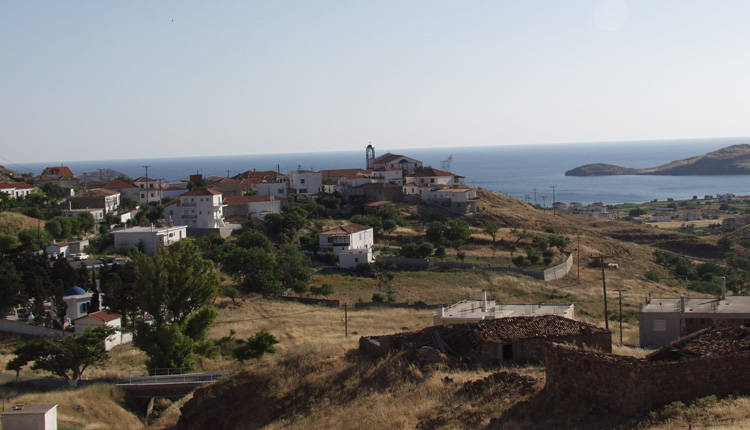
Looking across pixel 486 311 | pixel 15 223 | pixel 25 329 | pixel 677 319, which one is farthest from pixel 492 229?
Result: pixel 25 329

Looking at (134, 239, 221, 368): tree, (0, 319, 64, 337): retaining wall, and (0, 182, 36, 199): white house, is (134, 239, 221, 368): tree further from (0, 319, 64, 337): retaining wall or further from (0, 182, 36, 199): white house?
(0, 182, 36, 199): white house

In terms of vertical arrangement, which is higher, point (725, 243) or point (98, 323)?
point (98, 323)

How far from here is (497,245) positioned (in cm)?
5478

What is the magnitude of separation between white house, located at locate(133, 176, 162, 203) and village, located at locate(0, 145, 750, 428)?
22 cm

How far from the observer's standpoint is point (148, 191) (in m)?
66.1

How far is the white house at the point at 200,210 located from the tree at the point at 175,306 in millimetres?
27778

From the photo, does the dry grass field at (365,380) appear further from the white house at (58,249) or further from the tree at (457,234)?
the white house at (58,249)

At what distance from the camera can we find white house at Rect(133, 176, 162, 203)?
215 ft

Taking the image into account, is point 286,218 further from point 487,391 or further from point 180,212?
point 487,391

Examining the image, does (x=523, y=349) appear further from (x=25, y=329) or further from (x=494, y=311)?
(x=25, y=329)

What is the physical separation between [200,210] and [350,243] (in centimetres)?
1397

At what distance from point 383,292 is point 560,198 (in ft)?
385

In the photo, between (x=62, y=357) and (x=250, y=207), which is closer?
(x=62, y=357)

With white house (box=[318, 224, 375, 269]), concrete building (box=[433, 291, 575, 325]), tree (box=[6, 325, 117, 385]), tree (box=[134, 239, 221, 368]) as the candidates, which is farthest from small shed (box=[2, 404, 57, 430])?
white house (box=[318, 224, 375, 269])
